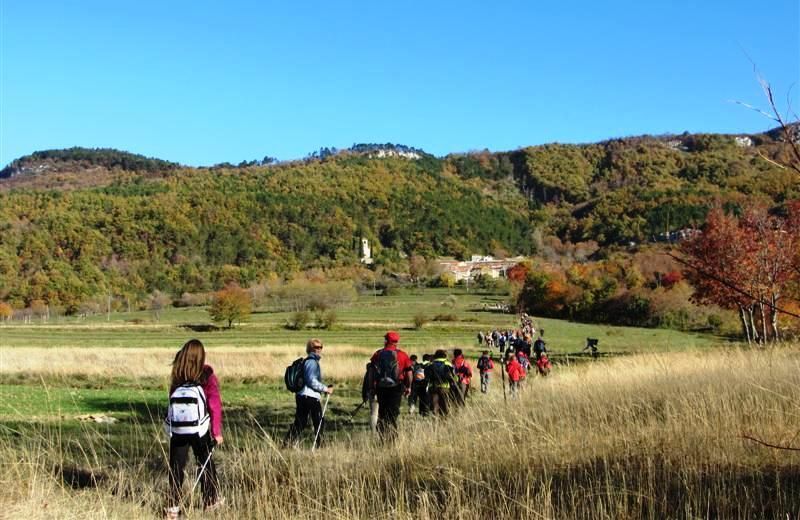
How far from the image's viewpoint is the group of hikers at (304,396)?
6.20 m

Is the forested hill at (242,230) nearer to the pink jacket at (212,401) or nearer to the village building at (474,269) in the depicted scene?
the village building at (474,269)

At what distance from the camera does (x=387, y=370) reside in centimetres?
1045

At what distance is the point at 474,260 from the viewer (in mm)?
169000

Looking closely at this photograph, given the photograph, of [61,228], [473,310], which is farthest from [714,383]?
[61,228]

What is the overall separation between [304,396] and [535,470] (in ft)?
13.5

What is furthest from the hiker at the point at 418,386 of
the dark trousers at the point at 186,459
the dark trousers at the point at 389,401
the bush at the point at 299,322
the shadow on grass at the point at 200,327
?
the shadow on grass at the point at 200,327

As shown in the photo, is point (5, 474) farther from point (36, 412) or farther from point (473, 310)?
point (473, 310)

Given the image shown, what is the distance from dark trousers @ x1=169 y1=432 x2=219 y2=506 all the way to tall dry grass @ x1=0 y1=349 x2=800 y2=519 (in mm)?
169

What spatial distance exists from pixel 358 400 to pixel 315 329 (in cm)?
5185

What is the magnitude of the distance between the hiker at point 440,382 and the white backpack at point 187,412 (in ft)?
18.3

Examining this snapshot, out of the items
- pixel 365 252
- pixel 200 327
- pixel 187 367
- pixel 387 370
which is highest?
pixel 365 252

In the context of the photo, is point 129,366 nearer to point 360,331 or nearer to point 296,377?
point 296,377

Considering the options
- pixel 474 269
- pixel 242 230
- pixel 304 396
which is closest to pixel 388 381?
pixel 304 396

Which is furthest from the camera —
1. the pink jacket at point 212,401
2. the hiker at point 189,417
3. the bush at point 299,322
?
the bush at point 299,322
